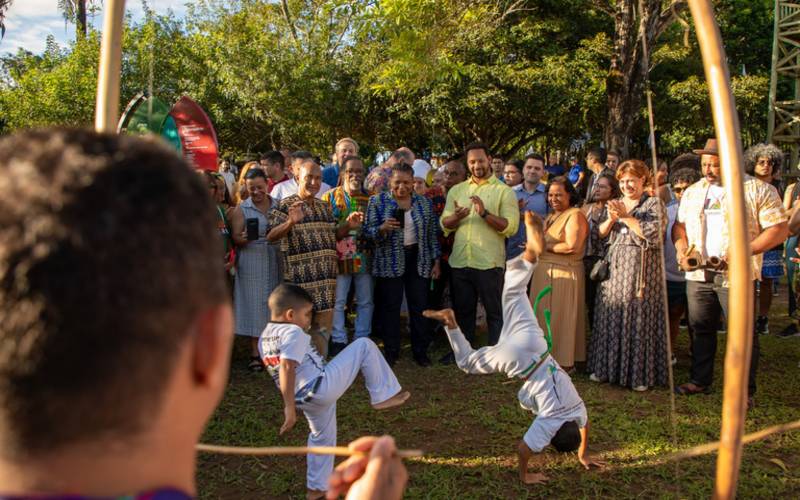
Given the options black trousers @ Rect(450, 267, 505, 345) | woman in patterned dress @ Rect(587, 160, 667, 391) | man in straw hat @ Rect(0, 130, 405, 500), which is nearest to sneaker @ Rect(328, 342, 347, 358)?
black trousers @ Rect(450, 267, 505, 345)

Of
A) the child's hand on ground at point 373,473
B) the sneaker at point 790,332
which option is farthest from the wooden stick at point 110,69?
the sneaker at point 790,332

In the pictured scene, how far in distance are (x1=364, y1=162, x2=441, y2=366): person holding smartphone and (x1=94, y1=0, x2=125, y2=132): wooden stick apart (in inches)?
150

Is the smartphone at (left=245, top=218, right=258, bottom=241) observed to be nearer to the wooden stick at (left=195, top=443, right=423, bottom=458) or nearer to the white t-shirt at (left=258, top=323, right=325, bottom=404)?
the white t-shirt at (left=258, top=323, right=325, bottom=404)

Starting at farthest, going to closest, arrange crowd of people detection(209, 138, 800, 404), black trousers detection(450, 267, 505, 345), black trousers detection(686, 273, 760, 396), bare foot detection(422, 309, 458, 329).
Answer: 1. black trousers detection(450, 267, 505, 345)
2. crowd of people detection(209, 138, 800, 404)
3. black trousers detection(686, 273, 760, 396)
4. bare foot detection(422, 309, 458, 329)

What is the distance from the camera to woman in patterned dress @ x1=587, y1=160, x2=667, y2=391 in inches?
208

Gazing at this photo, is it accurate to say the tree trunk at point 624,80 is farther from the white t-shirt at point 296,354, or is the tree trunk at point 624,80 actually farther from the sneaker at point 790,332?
the white t-shirt at point 296,354

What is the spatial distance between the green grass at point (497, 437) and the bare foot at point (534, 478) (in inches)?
1.6

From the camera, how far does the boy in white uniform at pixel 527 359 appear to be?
3365 millimetres

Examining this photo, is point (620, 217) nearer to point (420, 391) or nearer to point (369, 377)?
point (420, 391)

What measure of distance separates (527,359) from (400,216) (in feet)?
8.92

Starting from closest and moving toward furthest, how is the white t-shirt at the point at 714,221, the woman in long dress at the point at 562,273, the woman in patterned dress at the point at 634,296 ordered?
the white t-shirt at the point at 714,221 < the woman in patterned dress at the point at 634,296 < the woman in long dress at the point at 562,273

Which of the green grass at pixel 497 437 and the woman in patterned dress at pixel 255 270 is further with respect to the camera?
the woman in patterned dress at pixel 255 270

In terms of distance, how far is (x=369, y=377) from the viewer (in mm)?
3416

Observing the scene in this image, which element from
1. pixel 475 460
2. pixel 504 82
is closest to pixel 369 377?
pixel 475 460
